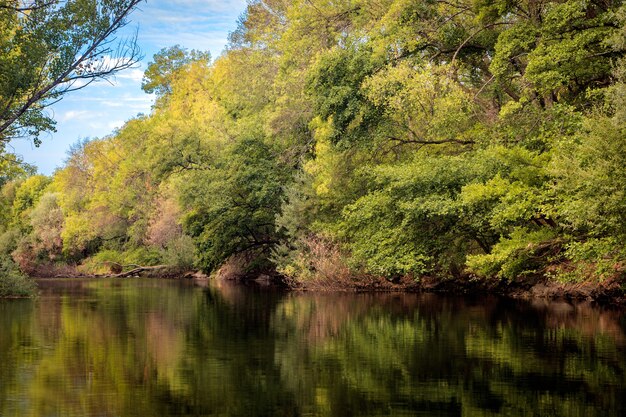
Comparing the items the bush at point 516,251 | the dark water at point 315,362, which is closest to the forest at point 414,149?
the bush at point 516,251

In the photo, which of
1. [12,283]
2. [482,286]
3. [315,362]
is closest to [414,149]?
[482,286]

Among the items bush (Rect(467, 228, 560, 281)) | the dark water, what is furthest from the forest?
the dark water

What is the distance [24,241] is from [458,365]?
200 feet

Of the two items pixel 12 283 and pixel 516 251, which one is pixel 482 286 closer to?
pixel 516 251

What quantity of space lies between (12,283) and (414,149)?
55.1 feet

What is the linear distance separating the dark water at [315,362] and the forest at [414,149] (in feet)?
10.5

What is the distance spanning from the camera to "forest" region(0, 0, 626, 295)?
950 inches

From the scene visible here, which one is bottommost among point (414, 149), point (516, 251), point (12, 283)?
point (12, 283)

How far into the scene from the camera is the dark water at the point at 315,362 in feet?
35.0

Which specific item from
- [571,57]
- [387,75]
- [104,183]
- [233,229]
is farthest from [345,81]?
[104,183]

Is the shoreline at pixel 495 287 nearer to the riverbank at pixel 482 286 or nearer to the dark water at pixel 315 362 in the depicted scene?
the riverbank at pixel 482 286

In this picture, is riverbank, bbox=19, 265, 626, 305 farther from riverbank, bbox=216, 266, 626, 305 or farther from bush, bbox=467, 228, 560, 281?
bush, bbox=467, 228, 560, 281

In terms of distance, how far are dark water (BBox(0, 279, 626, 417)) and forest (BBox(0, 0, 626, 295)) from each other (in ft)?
10.5

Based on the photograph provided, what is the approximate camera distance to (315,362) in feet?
47.6
